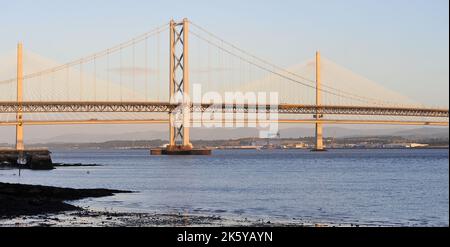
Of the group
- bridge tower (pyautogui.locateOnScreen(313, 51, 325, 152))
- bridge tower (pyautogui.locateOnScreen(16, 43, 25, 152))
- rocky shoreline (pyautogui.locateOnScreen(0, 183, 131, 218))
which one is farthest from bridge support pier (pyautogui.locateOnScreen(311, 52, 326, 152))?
rocky shoreline (pyautogui.locateOnScreen(0, 183, 131, 218))

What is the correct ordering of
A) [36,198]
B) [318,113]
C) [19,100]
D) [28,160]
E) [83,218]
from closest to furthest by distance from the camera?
[83,218], [36,198], [28,160], [19,100], [318,113]

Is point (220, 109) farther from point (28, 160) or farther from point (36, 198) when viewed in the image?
point (36, 198)

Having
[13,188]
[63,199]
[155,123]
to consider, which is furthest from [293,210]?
[155,123]

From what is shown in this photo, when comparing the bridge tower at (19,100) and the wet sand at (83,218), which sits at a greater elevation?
the bridge tower at (19,100)

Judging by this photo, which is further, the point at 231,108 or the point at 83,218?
the point at 231,108

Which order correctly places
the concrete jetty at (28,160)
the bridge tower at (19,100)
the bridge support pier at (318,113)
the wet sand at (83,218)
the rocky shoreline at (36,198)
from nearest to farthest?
the wet sand at (83,218) < the rocky shoreline at (36,198) < the concrete jetty at (28,160) < the bridge tower at (19,100) < the bridge support pier at (318,113)

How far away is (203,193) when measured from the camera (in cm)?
3038

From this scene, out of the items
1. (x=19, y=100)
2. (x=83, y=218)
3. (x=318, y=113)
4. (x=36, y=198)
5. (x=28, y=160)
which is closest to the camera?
(x=83, y=218)

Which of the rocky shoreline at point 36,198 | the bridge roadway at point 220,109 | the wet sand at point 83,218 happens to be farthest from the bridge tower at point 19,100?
the wet sand at point 83,218

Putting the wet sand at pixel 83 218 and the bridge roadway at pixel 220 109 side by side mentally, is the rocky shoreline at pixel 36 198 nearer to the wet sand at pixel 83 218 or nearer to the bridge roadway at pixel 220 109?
the wet sand at pixel 83 218

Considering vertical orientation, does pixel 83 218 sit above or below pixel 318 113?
below

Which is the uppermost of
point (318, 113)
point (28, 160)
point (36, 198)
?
point (318, 113)

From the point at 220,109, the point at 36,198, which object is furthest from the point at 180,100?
the point at 36,198

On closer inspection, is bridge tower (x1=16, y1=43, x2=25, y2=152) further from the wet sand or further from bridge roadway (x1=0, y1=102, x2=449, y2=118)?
the wet sand
